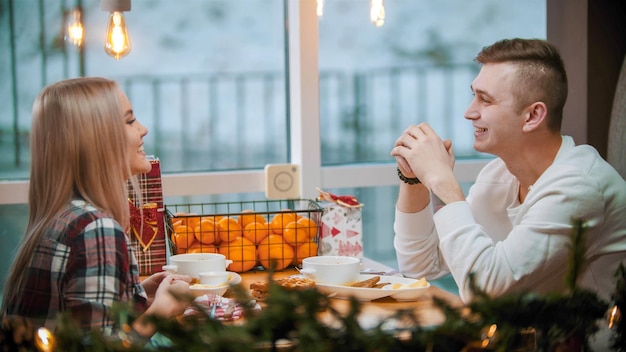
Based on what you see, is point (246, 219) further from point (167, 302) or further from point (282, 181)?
point (282, 181)

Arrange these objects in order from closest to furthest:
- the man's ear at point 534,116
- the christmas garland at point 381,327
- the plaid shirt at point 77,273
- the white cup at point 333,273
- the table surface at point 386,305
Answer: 1. the christmas garland at point 381,327
2. the plaid shirt at point 77,273
3. the table surface at point 386,305
4. the white cup at point 333,273
5. the man's ear at point 534,116

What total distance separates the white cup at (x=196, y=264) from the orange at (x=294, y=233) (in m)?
0.25

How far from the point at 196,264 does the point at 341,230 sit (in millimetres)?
472

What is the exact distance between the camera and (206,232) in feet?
6.66

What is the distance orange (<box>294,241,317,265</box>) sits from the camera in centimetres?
210

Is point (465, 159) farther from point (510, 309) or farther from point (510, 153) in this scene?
point (510, 309)

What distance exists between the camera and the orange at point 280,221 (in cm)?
208

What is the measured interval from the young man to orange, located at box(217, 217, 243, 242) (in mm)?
423

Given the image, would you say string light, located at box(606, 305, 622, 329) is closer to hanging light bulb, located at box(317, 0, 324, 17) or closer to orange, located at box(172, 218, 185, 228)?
orange, located at box(172, 218, 185, 228)

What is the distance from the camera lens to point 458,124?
3404 mm

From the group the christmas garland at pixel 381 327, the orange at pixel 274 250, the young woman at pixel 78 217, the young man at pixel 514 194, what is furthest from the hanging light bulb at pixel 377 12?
the christmas garland at pixel 381 327

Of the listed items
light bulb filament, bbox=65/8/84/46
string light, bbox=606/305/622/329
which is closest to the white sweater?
string light, bbox=606/305/622/329

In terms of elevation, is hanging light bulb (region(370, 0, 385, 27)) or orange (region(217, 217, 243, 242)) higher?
hanging light bulb (region(370, 0, 385, 27))

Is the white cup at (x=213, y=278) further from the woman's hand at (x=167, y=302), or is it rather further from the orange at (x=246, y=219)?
the orange at (x=246, y=219)
